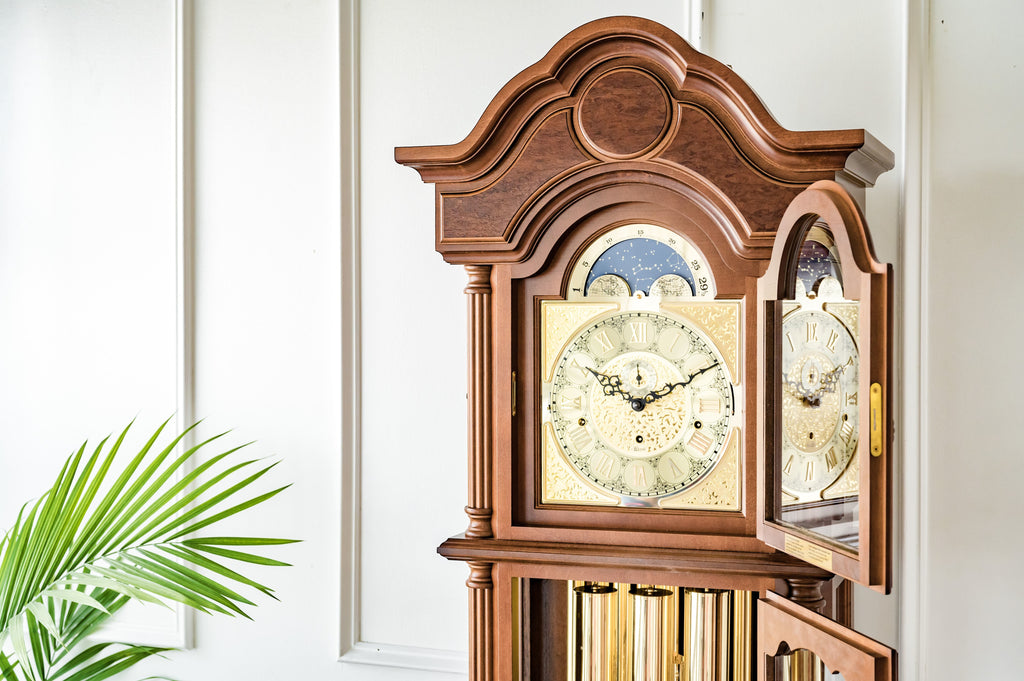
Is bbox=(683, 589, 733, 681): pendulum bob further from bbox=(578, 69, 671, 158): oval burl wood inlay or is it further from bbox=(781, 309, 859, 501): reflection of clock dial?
bbox=(578, 69, 671, 158): oval burl wood inlay

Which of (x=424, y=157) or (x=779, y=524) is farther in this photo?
(x=424, y=157)

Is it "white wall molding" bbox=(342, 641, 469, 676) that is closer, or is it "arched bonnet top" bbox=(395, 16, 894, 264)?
"arched bonnet top" bbox=(395, 16, 894, 264)

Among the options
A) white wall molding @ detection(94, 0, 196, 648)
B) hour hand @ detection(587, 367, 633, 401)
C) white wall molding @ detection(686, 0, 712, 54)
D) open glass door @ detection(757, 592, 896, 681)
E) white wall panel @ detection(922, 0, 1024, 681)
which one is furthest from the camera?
white wall molding @ detection(94, 0, 196, 648)

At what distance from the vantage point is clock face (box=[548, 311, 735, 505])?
1169 millimetres

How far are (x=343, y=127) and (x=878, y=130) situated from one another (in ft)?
3.23

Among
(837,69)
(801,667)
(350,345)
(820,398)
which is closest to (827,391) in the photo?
(820,398)

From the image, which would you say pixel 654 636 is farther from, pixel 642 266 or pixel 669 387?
pixel 642 266

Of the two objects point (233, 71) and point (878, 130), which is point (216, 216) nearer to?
point (233, 71)

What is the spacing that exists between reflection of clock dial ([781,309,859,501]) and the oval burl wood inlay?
0.31 m

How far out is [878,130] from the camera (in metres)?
1.42

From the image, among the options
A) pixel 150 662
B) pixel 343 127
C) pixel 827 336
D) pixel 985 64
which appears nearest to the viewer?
pixel 827 336

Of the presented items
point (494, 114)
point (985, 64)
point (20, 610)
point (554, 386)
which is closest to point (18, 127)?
point (20, 610)

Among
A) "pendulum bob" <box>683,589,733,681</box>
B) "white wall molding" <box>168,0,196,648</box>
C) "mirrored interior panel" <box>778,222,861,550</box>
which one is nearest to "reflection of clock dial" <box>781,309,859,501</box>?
"mirrored interior panel" <box>778,222,861,550</box>

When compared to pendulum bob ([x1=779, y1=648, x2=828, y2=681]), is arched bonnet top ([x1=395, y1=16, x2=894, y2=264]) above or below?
above
